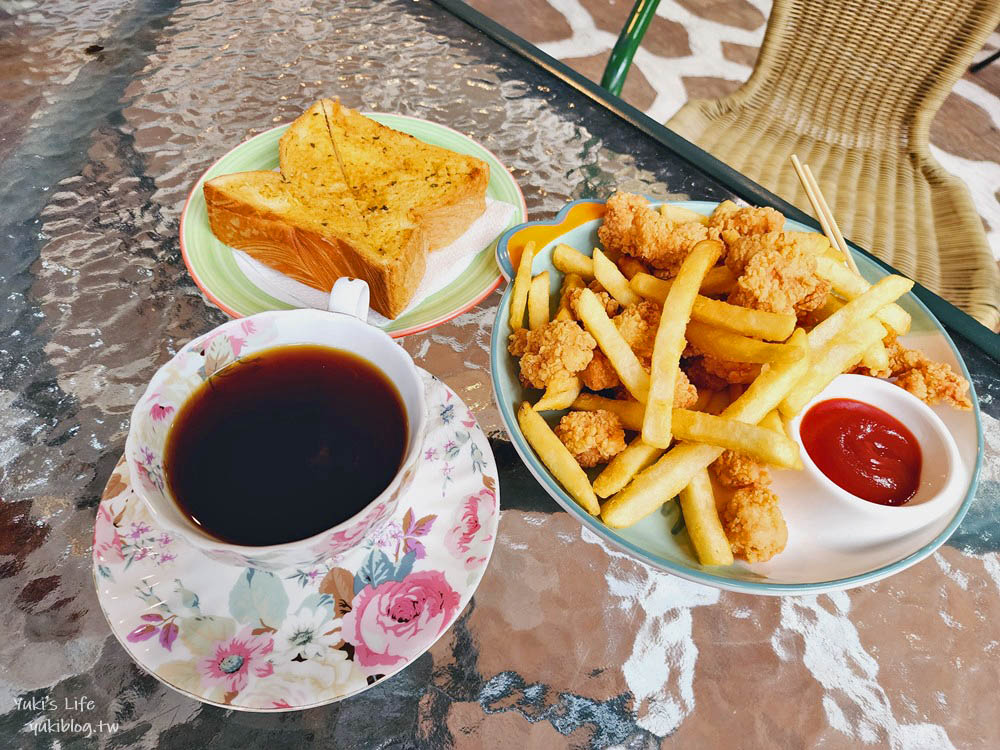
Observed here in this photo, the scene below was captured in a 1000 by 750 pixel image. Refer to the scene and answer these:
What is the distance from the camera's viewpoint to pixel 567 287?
1.27 metres

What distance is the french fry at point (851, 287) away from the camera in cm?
118

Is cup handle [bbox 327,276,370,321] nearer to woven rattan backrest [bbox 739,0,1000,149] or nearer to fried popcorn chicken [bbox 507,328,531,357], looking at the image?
fried popcorn chicken [bbox 507,328,531,357]

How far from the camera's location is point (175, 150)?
66.0 inches

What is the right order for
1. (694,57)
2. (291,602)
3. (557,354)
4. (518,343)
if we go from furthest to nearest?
(694,57)
(518,343)
(557,354)
(291,602)

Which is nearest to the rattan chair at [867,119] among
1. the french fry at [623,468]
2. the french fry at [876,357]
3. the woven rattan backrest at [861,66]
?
the woven rattan backrest at [861,66]

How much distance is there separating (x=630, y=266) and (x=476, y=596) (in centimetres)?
74

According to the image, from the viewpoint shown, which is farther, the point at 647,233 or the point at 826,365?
the point at 647,233

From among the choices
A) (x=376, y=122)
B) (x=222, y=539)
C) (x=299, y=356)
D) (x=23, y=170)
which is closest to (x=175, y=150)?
(x=23, y=170)

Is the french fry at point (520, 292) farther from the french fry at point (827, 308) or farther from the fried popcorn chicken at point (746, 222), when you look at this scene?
the french fry at point (827, 308)

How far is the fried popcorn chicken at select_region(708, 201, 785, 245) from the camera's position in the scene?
122cm

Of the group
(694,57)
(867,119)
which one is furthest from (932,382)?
(694,57)

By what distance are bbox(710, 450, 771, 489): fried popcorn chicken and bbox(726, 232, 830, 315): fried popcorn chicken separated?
263mm

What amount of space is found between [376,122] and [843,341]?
4.22 feet

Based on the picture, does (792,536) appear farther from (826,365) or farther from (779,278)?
(779,278)
